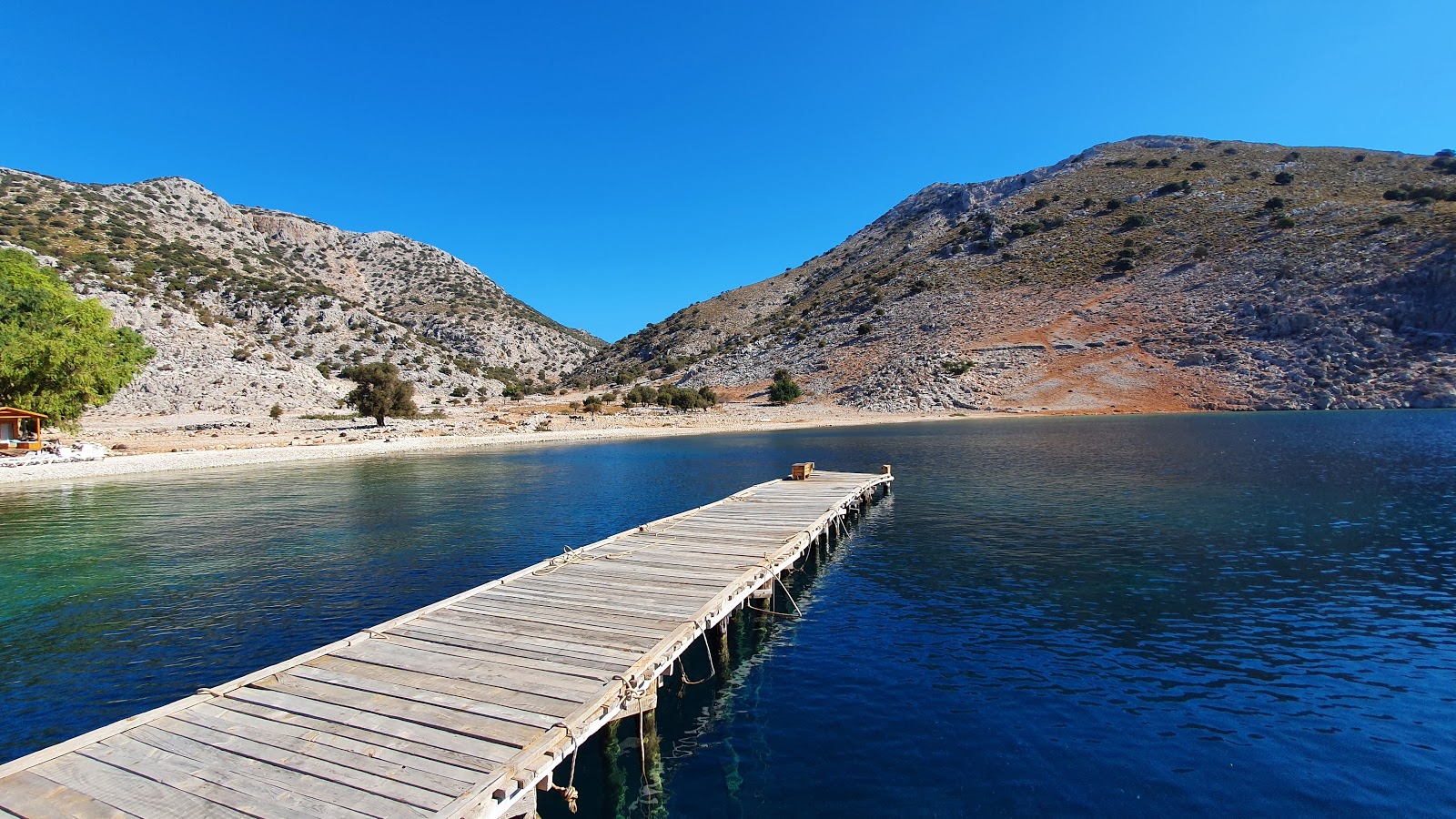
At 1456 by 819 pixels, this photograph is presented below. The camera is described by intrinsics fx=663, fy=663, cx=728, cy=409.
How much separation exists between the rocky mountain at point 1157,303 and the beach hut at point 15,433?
75.9m

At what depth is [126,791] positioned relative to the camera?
6465mm

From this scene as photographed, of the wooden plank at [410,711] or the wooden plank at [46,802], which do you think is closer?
the wooden plank at [46,802]

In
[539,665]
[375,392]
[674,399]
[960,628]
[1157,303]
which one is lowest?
[960,628]

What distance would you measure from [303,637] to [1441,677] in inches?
825

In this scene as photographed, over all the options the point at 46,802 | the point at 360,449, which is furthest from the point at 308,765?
the point at 360,449

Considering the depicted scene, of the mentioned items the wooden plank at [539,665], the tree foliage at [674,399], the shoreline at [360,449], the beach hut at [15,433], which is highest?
the tree foliage at [674,399]

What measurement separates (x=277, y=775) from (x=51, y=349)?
163 feet

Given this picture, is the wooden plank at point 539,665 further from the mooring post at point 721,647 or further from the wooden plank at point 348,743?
the mooring post at point 721,647

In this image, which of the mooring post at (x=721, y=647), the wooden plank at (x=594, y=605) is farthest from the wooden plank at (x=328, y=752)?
the mooring post at (x=721, y=647)

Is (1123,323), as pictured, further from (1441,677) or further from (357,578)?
(357,578)

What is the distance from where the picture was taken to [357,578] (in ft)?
59.2

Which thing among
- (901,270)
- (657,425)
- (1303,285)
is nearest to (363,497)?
(657,425)

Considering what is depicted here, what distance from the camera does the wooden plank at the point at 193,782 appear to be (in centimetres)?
612

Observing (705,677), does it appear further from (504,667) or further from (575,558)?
(575,558)
